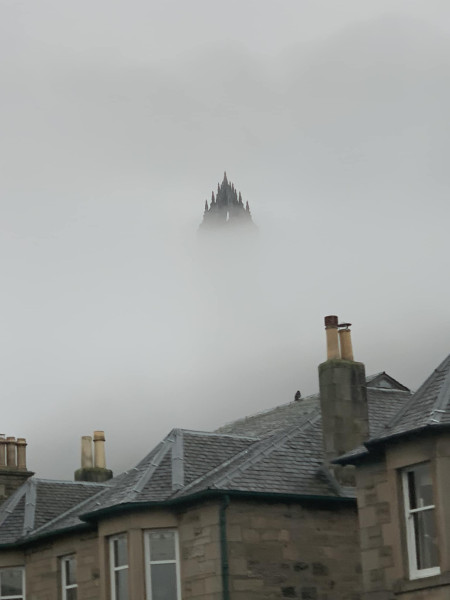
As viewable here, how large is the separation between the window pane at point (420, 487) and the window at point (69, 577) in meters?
11.5

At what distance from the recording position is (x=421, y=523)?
24.7 meters

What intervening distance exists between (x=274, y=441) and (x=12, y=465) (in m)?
13.5

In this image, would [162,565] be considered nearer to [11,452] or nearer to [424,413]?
[424,413]

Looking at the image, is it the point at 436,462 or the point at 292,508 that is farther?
the point at 292,508

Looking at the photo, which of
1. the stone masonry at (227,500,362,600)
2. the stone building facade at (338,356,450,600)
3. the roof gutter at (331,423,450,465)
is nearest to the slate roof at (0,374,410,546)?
the stone masonry at (227,500,362,600)

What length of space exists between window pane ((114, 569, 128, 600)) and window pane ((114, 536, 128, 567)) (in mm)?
211

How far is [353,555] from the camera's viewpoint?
29.9 m

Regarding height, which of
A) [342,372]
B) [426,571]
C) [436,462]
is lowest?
[426,571]

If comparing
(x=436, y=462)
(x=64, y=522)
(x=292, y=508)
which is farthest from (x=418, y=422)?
(x=64, y=522)

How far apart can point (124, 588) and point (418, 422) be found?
30.3 ft

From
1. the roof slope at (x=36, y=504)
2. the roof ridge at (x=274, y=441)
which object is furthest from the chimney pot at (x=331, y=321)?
the roof slope at (x=36, y=504)

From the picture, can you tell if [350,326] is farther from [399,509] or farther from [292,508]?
[399,509]

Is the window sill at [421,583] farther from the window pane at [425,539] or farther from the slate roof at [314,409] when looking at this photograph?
the slate roof at [314,409]

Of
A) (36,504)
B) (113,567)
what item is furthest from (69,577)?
(36,504)
